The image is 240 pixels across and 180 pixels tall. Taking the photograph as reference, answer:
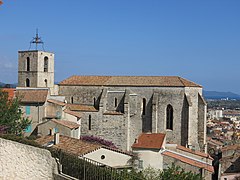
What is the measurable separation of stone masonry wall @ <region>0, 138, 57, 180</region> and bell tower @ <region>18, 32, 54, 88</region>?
3032cm

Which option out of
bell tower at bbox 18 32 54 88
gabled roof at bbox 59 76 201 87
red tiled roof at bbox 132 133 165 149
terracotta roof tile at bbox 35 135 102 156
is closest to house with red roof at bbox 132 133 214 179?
red tiled roof at bbox 132 133 165 149

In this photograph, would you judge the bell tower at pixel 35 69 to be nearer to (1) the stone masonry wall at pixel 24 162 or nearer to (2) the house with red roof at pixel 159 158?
(2) the house with red roof at pixel 159 158

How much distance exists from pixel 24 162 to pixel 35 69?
101 ft

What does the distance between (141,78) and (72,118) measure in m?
9.46

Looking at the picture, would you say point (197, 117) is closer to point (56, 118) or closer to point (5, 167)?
point (56, 118)

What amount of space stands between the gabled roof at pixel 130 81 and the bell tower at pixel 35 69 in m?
2.31

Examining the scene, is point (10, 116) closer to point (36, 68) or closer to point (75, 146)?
point (75, 146)

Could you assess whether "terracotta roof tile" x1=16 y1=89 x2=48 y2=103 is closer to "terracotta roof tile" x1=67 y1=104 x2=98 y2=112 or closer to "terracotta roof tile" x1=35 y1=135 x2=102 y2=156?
"terracotta roof tile" x1=67 y1=104 x2=98 y2=112

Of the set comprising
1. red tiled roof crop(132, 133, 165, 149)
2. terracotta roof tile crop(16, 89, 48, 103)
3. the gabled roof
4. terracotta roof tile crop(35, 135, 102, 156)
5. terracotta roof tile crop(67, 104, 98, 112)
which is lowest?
red tiled roof crop(132, 133, 165, 149)

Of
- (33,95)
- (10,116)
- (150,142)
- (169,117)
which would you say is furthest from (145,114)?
(10,116)

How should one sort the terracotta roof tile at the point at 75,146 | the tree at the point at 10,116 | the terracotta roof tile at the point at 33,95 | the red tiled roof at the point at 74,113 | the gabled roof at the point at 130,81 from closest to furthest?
1. the terracotta roof tile at the point at 75,146
2. the tree at the point at 10,116
3. the terracotta roof tile at the point at 33,95
4. the red tiled roof at the point at 74,113
5. the gabled roof at the point at 130,81

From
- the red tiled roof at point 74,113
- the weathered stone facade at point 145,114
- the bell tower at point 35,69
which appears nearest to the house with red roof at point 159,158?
the red tiled roof at point 74,113

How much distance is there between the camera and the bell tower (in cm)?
4456

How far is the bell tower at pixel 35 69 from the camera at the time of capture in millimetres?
44559
